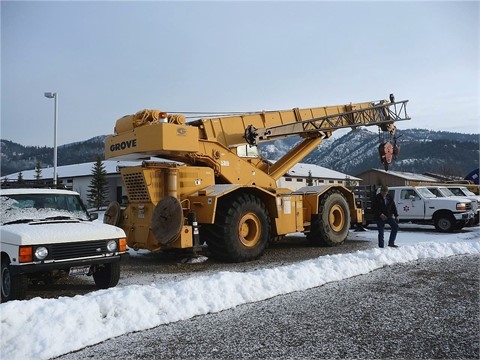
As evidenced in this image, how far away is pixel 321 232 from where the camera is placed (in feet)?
41.1

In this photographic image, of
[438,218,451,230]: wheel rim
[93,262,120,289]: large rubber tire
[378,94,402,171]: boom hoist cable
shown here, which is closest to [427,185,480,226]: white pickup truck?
[438,218,451,230]: wheel rim

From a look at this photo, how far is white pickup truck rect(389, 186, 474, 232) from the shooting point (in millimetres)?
16375

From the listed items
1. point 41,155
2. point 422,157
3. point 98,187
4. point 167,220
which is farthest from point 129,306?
point 422,157

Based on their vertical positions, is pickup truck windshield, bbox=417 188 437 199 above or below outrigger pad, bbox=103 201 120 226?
above

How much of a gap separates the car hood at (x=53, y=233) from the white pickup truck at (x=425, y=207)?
11053 millimetres

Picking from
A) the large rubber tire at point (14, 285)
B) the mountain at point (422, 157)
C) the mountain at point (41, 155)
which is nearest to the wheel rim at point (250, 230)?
the large rubber tire at point (14, 285)

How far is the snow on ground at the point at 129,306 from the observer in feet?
15.4

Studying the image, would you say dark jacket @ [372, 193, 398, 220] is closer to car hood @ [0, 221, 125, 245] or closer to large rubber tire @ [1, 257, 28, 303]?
car hood @ [0, 221, 125, 245]

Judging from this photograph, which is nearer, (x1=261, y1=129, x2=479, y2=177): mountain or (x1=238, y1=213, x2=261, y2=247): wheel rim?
(x1=238, y1=213, x2=261, y2=247): wheel rim

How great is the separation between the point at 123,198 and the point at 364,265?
5.99 meters

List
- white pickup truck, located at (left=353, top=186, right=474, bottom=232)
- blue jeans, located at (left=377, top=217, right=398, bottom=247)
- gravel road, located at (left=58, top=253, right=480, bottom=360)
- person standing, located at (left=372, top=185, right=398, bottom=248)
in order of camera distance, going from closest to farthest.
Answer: gravel road, located at (left=58, top=253, right=480, bottom=360) → blue jeans, located at (left=377, top=217, right=398, bottom=247) → person standing, located at (left=372, top=185, right=398, bottom=248) → white pickup truck, located at (left=353, top=186, right=474, bottom=232)

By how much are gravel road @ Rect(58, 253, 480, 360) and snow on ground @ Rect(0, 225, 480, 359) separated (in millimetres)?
193

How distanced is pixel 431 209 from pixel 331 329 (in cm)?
1331

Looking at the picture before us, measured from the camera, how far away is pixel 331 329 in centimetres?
524
